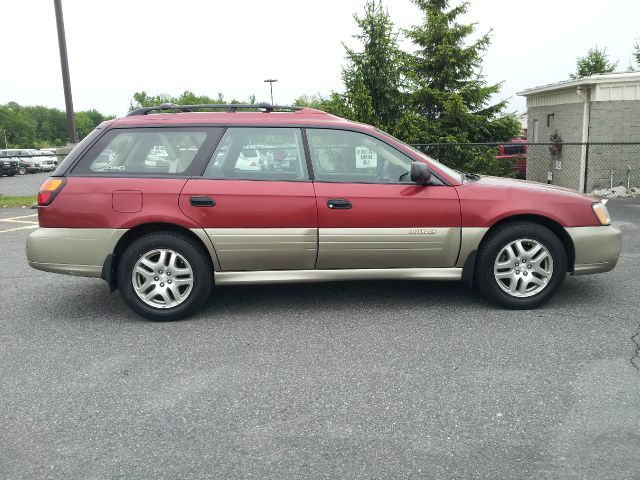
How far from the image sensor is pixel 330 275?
5.06m

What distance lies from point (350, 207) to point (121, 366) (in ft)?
6.99

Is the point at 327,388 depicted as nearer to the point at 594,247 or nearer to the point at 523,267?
the point at 523,267

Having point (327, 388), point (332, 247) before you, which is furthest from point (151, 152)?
point (327, 388)

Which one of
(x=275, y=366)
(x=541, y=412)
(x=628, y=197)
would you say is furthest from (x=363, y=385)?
(x=628, y=197)

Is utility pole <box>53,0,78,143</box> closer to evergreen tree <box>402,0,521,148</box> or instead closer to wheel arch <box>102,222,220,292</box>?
evergreen tree <box>402,0,521,148</box>

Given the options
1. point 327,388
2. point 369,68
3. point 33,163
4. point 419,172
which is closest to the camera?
point 327,388

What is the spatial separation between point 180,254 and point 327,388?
1.92 metres

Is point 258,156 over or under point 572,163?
over

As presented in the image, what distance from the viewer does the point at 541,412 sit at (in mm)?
3273

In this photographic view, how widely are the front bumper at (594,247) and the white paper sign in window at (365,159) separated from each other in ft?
5.65

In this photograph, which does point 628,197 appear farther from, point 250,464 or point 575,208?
point 250,464

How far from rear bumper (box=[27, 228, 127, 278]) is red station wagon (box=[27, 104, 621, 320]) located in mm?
10

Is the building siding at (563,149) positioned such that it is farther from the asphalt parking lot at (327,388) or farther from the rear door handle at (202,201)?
the rear door handle at (202,201)

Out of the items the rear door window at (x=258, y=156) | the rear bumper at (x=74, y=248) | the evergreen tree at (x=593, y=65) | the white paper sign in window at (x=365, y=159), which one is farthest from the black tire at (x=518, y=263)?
the evergreen tree at (x=593, y=65)
